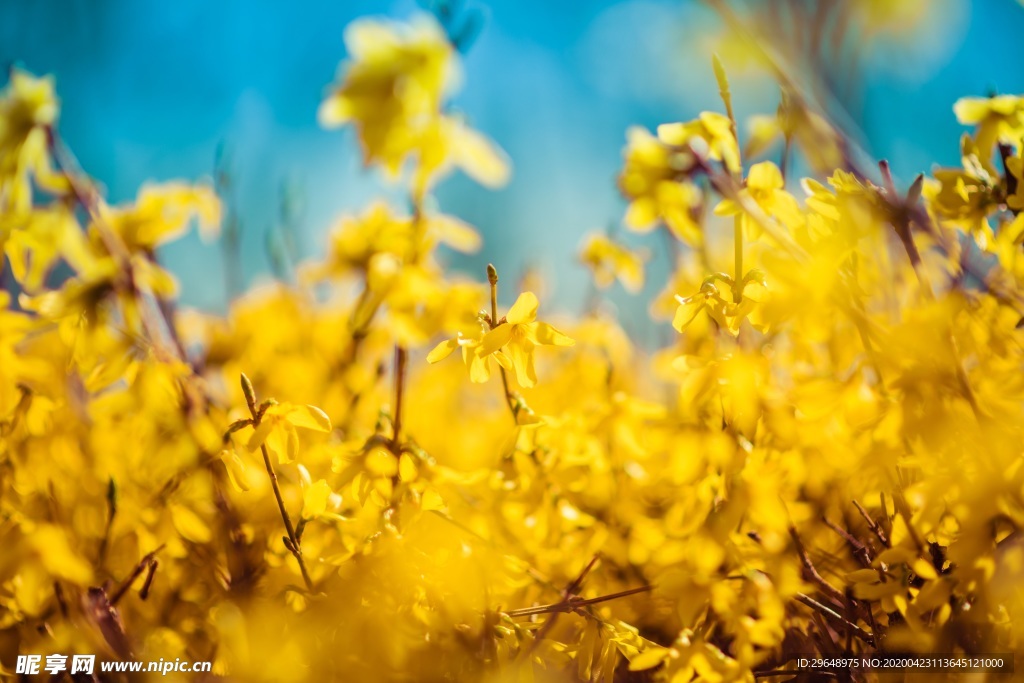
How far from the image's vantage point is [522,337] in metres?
0.56

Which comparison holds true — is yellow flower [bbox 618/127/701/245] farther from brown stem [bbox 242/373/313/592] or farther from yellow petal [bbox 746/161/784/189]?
brown stem [bbox 242/373/313/592]

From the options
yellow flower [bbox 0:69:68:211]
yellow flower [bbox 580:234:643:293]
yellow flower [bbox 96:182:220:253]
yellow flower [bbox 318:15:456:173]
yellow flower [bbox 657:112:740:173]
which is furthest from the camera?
yellow flower [bbox 580:234:643:293]

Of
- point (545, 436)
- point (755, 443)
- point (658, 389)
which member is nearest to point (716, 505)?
point (755, 443)

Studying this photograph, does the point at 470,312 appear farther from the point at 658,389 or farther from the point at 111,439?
the point at 658,389

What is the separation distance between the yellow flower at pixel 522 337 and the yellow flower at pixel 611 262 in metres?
0.61

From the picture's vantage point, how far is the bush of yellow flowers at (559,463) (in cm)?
52

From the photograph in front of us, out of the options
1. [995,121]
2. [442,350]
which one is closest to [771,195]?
[995,121]

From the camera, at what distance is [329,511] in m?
0.57

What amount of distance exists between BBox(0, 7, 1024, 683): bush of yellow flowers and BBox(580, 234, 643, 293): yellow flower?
339 millimetres

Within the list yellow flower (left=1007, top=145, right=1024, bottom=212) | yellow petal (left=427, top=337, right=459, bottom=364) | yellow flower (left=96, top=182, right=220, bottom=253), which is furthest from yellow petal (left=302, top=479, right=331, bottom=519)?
Answer: yellow flower (left=1007, top=145, right=1024, bottom=212)

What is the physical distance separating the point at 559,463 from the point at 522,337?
18cm

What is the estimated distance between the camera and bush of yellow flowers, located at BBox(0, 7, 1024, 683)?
0.52 meters

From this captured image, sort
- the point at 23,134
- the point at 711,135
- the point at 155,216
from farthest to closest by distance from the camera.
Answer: the point at 155,216 → the point at 23,134 → the point at 711,135

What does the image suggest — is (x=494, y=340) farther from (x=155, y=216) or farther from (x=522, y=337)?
(x=155, y=216)
